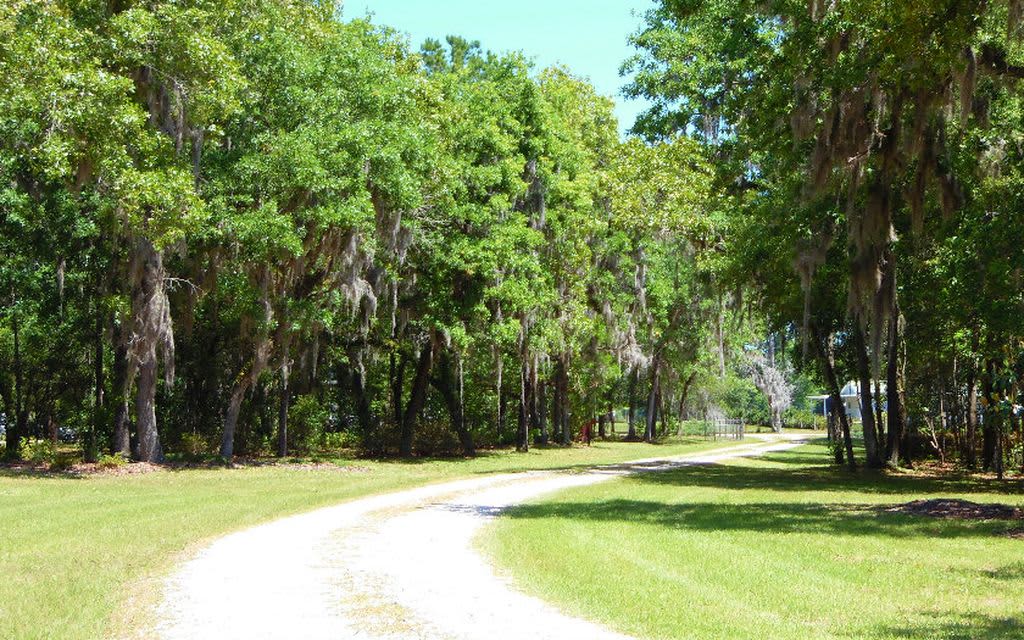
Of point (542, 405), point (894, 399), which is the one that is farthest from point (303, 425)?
point (894, 399)

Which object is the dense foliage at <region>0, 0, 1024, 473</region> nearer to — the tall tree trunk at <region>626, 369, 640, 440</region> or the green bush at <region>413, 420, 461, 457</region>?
the green bush at <region>413, 420, 461, 457</region>

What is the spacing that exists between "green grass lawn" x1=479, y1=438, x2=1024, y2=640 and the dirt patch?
554mm

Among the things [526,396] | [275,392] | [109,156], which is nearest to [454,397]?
[526,396]

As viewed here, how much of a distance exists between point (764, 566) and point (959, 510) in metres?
6.96

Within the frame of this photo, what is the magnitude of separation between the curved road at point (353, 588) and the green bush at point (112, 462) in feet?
35.4

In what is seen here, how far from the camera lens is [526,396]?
39.1m

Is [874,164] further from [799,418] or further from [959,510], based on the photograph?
[799,418]

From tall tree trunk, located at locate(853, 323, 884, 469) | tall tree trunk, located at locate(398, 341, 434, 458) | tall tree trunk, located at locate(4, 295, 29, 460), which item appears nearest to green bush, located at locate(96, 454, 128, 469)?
tall tree trunk, located at locate(4, 295, 29, 460)

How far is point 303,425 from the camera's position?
34.1 meters

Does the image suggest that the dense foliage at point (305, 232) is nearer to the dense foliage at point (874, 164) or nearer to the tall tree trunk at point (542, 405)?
the tall tree trunk at point (542, 405)

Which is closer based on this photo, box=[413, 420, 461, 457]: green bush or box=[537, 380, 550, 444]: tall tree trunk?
box=[413, 420, 461, 457]: green bush

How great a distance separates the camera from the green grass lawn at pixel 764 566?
293 inches

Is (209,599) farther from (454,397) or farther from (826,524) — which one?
(454,397)

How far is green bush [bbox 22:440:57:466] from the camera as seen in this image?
25.7 m
